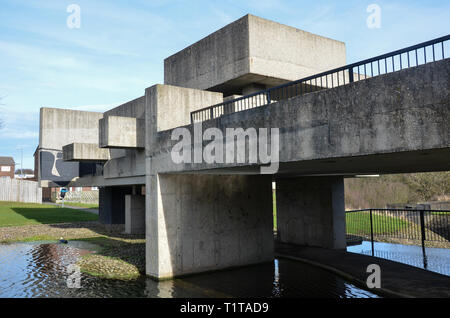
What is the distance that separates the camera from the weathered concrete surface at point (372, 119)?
261 inches

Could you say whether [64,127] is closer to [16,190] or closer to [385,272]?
[16,190]

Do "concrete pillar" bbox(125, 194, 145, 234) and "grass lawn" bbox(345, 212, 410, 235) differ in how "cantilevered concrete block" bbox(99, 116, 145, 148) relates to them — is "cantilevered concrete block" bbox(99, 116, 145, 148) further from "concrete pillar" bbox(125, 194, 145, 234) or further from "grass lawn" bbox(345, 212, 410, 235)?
"grass lawn" bbox(345, 212, 410, 235)

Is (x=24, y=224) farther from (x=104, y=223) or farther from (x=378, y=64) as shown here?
(x=378, y=64)

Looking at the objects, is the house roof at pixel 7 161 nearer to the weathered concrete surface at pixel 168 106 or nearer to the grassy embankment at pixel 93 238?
the grassy embankment at pixel 93 238

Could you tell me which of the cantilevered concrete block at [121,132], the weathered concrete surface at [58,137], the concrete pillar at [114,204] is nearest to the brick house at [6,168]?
the weathered concrete surface at [58,137]

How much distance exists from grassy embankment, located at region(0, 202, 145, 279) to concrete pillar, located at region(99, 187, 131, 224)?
3.32 ft

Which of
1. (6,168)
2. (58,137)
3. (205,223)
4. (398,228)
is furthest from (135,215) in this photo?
(6,168)

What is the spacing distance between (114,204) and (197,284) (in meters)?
20.3

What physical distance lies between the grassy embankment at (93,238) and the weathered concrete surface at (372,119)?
29.2ft

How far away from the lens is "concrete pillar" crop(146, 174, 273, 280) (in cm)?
1374

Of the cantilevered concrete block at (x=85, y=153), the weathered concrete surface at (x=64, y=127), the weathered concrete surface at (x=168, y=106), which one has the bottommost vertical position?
the cantilevered concrete block at (x=85, y=153)

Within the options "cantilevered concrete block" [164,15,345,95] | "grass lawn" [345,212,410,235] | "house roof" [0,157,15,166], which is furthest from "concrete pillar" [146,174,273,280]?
"house roof" [0,157,15,166]

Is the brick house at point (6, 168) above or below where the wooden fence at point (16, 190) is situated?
above

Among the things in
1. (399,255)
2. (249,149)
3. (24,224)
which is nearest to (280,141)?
(249,149)
